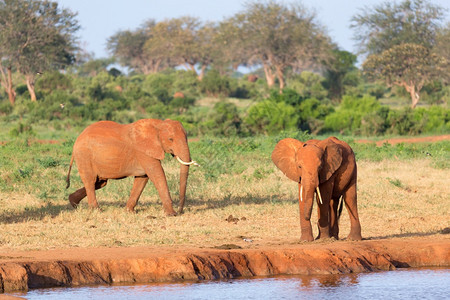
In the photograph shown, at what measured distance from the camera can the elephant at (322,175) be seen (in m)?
9.25

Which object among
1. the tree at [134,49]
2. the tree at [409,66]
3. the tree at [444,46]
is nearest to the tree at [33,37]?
the tree at [409,66]

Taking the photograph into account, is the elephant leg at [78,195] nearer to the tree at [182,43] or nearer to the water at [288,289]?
the water at [288,289]

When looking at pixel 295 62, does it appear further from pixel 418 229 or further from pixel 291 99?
pixel 418 229

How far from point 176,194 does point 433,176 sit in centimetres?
590

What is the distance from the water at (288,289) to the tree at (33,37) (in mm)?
34235

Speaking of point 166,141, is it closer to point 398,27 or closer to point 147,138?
point 147,138

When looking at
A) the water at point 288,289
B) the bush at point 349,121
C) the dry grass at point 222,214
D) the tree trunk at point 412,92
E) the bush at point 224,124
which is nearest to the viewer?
the water at point 288,289

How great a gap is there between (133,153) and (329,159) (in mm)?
4660

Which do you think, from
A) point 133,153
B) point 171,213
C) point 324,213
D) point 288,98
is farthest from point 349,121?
point 324,213

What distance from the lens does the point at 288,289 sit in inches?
327

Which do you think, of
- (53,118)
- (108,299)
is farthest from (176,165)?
(53,118)

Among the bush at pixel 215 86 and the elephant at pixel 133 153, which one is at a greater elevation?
the bush at pixel 215 86

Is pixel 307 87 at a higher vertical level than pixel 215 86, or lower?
lower

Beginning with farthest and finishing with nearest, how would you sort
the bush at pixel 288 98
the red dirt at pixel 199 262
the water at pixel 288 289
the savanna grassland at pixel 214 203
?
the bush at pixel 288 98, the savanna grassland at pixel 214 203, the red dirt at pixel 199 262, the water at pixel 288 289
